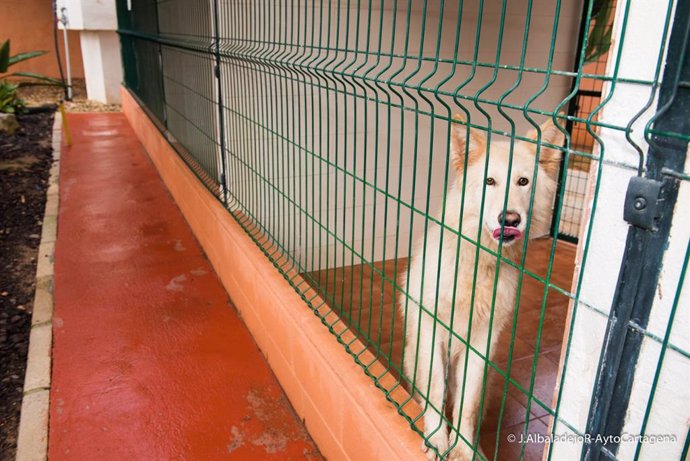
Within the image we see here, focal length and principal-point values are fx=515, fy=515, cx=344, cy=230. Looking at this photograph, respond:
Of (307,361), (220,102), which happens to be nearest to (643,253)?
(307,361)

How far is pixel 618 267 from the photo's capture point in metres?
1.12

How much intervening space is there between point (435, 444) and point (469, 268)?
2.37ft

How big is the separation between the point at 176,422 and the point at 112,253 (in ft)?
8.45

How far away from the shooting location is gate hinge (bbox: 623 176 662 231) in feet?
3.28

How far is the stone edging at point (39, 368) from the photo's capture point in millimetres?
2617

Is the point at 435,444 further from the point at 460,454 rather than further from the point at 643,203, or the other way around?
the point at 643,203

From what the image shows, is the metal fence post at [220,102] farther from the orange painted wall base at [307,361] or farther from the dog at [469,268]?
the dog at [469,268]

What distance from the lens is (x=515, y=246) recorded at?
238cm

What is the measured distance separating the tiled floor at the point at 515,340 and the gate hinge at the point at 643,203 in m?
0.81

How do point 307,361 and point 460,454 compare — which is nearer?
point 460,454

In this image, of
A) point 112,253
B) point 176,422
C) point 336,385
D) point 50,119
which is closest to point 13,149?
point 50,119

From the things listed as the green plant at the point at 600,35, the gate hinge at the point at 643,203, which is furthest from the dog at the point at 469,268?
the green plant at the point at 600,35

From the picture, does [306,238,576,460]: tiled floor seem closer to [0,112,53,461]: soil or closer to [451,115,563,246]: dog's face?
[451,115,563,246]: dog's face

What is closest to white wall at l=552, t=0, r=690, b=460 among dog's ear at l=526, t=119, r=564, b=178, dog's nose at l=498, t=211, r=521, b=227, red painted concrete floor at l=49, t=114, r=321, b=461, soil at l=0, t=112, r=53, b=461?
dog's nose at l=498, t=211, r=521, b=227
